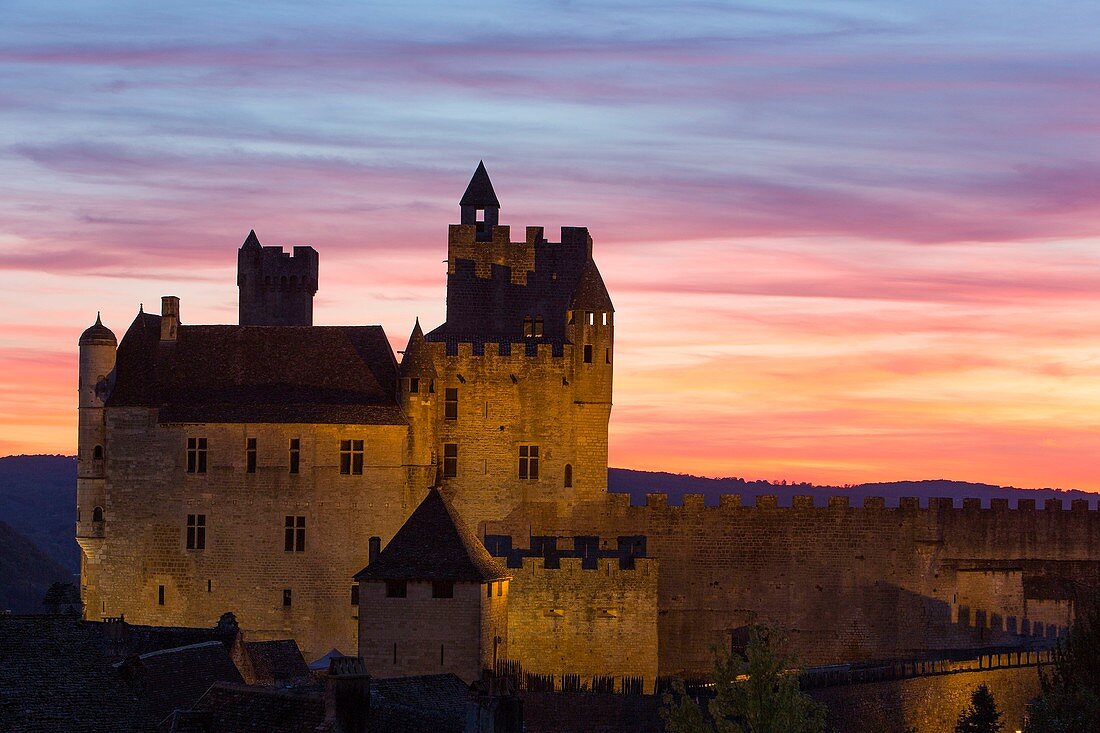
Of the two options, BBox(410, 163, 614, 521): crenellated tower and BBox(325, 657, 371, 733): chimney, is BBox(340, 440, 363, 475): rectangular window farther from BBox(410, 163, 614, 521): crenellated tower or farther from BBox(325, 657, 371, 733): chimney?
BBox(325, 657, 371, 733): chimney

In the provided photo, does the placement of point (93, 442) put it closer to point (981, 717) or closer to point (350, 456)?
point (350, 456)

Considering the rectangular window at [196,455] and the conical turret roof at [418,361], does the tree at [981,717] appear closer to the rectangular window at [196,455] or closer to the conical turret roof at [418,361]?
the conical turret roof at [418,361]

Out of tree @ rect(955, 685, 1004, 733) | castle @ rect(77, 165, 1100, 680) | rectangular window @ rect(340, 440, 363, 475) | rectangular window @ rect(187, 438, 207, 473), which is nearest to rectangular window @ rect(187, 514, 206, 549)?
castle @ rect(77, 165, 1100, 680)

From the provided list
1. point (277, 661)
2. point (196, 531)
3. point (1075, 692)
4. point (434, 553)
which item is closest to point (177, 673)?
point (434, 553)

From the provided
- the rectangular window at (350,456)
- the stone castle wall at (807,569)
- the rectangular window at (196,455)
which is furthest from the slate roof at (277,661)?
the stone castle wall at (807,569)

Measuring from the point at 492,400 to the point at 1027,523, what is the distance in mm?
17771

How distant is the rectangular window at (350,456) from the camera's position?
225 feet

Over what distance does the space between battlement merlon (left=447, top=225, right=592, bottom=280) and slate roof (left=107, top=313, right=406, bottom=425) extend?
4.00 m

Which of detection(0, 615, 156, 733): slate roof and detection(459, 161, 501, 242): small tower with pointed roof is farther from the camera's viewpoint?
detection(459, 161, 501, 242): small tower with pointed roof

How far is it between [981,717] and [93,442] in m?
27.7

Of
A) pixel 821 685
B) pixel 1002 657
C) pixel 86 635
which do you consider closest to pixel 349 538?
pixel 821 685

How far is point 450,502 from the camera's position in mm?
66438

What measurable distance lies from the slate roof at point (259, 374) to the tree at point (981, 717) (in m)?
18.4

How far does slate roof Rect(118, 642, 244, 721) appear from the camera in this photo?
5181 centimetres
